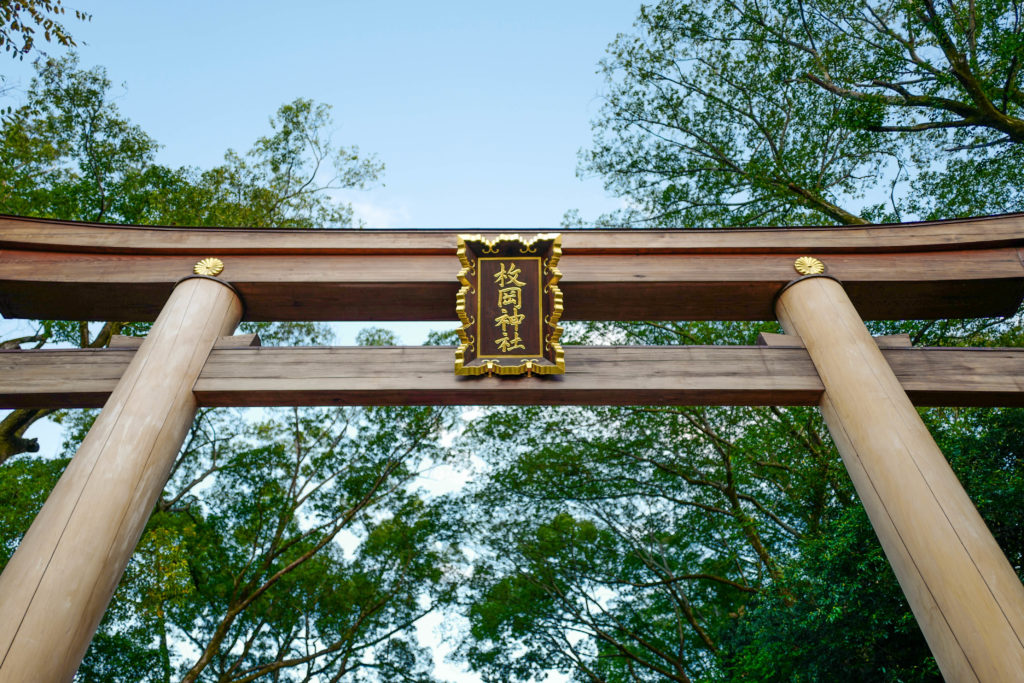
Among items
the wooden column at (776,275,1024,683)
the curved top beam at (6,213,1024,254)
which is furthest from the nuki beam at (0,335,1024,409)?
the curved top beam at (6,213,1024,254)

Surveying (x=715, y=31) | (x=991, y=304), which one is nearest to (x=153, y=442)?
(x=991, y=304)

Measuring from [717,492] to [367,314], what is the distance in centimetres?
722

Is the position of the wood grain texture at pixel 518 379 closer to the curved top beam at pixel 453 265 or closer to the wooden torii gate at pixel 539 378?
the wooden torii gate at pixel 539 378

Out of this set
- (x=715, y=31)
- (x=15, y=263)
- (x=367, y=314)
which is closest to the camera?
(x=15, y=263)

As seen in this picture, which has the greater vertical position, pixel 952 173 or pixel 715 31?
pixel 715 31

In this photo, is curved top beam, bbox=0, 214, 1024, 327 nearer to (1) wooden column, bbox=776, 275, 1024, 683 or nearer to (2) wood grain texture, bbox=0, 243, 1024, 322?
(2) wood grain texture, bbox=0, 243, 1024, 322

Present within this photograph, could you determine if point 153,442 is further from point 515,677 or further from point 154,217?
point 515,677

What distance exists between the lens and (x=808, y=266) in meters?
4.27

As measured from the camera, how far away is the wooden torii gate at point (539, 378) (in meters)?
2.86

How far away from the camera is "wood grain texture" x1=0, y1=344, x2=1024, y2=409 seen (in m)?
3.73

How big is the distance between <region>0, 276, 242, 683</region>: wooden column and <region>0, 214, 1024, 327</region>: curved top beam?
59 cm

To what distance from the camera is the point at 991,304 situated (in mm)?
4426

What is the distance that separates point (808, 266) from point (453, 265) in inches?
96.5

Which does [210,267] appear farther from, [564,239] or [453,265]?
[564,239]
